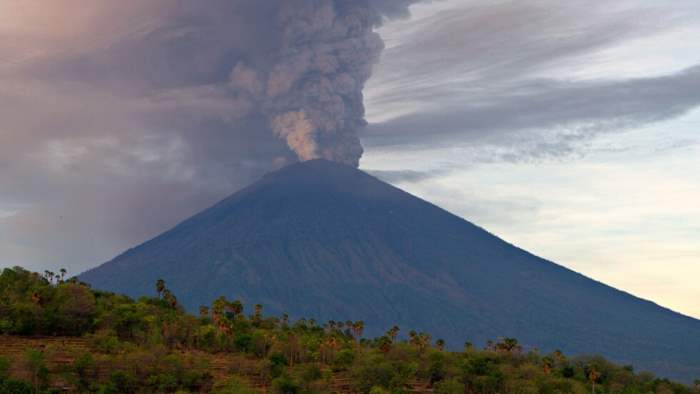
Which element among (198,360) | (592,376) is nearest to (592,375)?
(592,376)

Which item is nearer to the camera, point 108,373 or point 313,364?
point 108,373

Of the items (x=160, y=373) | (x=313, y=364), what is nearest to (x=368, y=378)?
(x=313, y=364)

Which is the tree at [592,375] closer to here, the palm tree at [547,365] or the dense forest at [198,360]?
the dense forest at [198,360]

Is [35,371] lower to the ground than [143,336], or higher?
lower

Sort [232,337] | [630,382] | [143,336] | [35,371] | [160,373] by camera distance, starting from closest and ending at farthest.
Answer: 1. [35,371]
2. [160,373]
3. [143,336]
4. [232,337]
5. [630,382]

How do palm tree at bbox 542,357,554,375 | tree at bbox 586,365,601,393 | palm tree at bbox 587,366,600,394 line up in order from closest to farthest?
1. palm tree at bbox 587,366,600,394
2. tree at bbox 586,365,601,393
3. palm tree at bbox 542,357,554,375

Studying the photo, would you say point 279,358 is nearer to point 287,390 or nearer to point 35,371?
point 287,390

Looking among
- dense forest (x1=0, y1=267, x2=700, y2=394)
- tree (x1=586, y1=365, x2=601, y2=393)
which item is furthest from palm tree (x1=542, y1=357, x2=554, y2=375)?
tree (x1=586, y1=365, x2=601, y2=393)

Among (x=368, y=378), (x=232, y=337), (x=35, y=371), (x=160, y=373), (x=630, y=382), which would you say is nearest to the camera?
(x=35, y=371)

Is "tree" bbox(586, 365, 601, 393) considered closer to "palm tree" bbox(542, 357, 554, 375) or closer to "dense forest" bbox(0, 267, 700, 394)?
"dense forest" bbox(0, 267, 700, 394)
